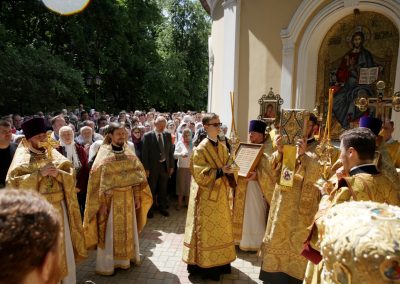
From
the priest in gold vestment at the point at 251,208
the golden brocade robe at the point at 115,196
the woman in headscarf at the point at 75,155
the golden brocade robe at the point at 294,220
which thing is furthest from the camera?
the priest in gold vestment at the point at 251,208

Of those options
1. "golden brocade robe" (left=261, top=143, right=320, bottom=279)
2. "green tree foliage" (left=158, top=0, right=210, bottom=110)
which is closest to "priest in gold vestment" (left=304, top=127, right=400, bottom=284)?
"golden brocade robe" (left=261, top=143, right=320, bottom=279)

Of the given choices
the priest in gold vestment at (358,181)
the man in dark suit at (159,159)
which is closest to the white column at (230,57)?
the man in dark suit at (159,159)

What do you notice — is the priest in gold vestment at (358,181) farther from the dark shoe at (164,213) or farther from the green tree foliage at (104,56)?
the green tree foliage at (104,56)

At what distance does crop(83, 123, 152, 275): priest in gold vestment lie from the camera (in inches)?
180

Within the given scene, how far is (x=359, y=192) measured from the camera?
7.69ft

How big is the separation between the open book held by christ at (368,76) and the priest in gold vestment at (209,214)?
4.10m

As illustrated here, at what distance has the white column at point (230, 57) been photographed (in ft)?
28.9

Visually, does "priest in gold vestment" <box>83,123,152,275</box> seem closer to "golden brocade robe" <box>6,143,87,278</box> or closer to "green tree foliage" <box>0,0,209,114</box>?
"golden brocade robe" <box>6,143,87,278</box>

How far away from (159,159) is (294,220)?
3.88 m

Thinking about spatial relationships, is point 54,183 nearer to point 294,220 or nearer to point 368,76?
point 294,220

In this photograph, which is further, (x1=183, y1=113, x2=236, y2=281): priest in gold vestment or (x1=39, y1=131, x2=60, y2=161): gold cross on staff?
(x1=183, y1=113, x2=236, y2=281): priest in gold vestment

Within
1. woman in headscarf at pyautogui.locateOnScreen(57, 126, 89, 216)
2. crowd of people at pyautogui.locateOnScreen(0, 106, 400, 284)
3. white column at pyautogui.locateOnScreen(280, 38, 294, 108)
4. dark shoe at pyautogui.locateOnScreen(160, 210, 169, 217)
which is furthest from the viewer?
white column at pyautogui.locateOnScreen(280, 38, 294, 108)

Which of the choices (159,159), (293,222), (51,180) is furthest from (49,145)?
(159,159)

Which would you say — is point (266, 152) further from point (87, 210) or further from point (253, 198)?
point (87, 210)
